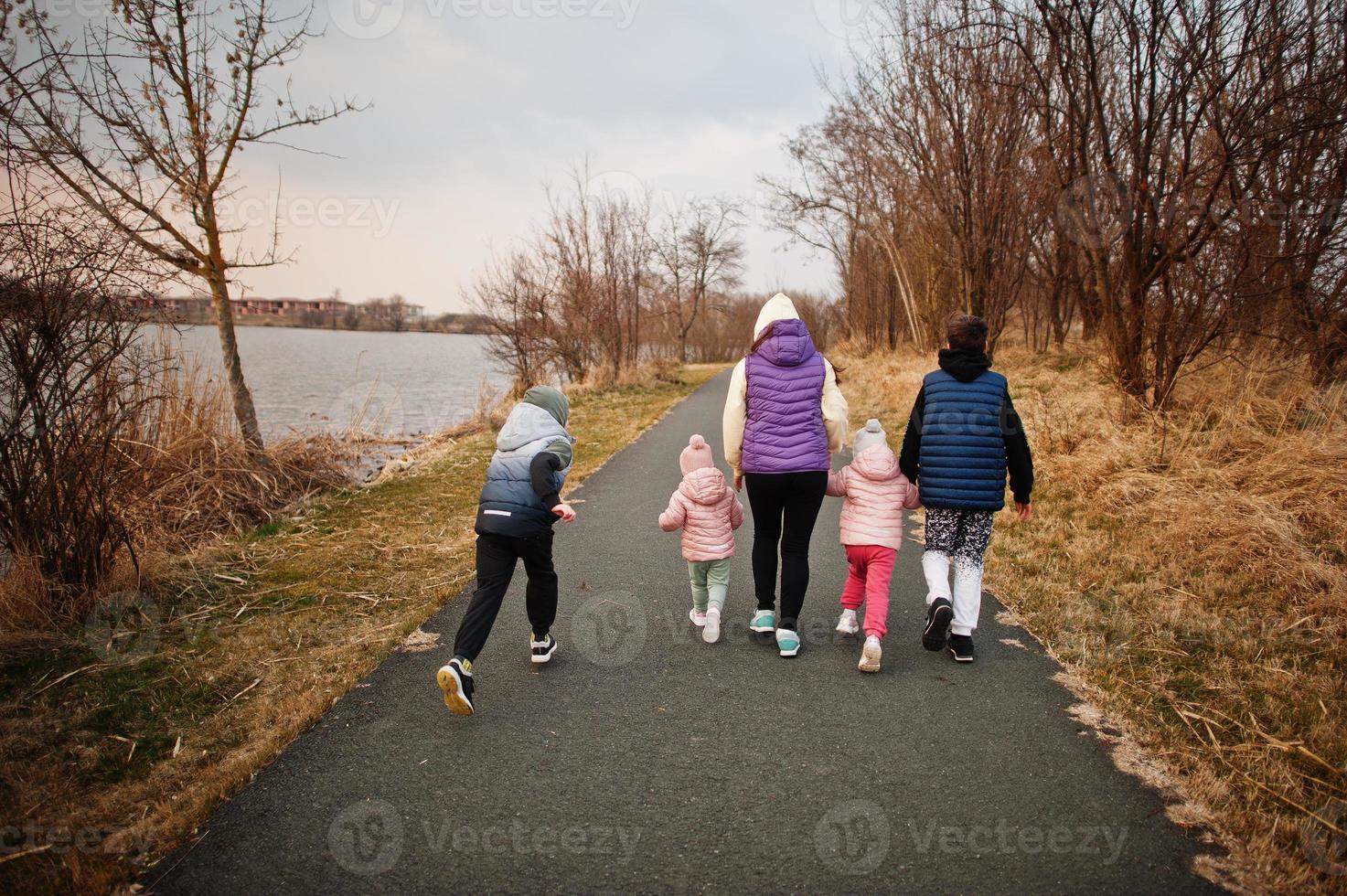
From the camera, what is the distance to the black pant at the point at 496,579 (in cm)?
380

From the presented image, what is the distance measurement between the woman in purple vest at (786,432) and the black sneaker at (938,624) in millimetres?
720

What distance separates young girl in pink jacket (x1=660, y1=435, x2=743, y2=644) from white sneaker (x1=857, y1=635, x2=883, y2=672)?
2.91 ft

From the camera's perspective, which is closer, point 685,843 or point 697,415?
point 685,843

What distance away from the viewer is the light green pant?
15.1ft

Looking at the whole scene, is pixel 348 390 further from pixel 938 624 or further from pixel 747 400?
pixel 938 624

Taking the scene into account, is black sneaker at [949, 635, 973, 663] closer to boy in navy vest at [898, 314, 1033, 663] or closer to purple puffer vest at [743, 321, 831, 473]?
boy in navy vest at [898, 314, 1033, 663]

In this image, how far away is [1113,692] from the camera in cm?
384

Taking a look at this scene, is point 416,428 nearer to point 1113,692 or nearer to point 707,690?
point 707,690

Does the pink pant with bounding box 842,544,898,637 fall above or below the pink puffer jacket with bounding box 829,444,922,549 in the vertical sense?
below

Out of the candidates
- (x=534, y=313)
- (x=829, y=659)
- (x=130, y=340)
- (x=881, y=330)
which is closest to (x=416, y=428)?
(x=534, y=313)

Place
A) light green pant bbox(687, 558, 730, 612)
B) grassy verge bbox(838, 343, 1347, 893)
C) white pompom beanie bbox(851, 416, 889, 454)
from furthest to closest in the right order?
light green pant bbox(687, 558, 730, 612), white pompom beanie bbox(851, 416, 889, 454), grassy verge bbox(838, 343, 1347, 893)

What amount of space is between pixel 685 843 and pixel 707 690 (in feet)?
3.99

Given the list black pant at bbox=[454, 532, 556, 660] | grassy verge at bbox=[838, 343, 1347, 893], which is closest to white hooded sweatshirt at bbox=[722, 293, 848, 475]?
black pant at bbox=[454, 532, 556, 660]

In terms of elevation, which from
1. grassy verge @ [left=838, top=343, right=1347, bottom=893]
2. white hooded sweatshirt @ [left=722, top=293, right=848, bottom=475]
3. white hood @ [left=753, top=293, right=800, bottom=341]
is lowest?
grassy verge @ [left=838, top=343, right=1347, bottom=893]
